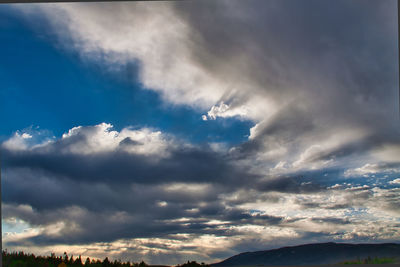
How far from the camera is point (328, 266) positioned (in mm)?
16453

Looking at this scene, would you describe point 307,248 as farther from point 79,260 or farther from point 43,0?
point 43,0

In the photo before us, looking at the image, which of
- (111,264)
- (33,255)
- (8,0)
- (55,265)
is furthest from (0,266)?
(8,0)

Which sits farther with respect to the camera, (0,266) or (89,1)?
(89,1)

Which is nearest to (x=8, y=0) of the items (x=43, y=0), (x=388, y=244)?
(x=43, y=0)

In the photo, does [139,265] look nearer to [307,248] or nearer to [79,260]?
[79,260]

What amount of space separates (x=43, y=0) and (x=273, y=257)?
18.9 m

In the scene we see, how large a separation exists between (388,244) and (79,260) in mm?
Answer: 16282

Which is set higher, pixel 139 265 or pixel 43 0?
pixel 43 0

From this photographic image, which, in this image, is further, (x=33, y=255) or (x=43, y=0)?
(x=43, y=0)

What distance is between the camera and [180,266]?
1630 centimetres

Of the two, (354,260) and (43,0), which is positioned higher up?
(43,0)

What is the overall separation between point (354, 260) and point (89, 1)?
65.7 ft

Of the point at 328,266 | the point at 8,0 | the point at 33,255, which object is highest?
the point at 8,0

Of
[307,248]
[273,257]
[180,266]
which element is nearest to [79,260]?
[180,266]
